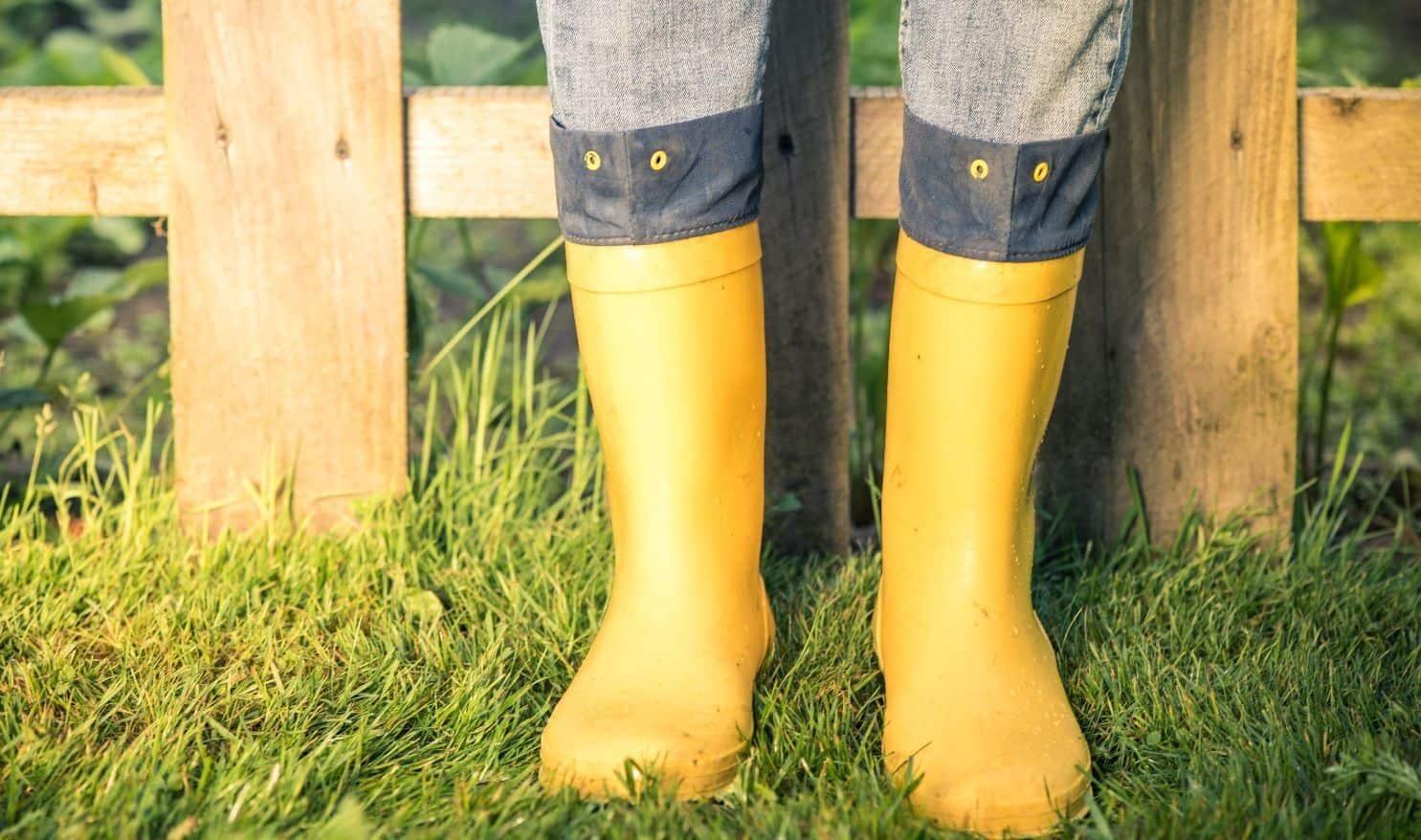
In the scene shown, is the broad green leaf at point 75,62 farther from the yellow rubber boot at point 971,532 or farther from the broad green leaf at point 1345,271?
the broad green leaf at point 1345,271

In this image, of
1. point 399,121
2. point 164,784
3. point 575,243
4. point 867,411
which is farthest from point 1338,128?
point 164,784

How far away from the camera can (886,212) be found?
1567 millimetres

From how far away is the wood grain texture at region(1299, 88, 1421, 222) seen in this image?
1.54 meters

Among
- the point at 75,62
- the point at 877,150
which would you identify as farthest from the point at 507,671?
the point at 75,62

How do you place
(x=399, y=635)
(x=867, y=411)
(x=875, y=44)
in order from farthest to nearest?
1. (x=875, y=44)
2. (x=867, y=411)
3. (x=399, y=635)

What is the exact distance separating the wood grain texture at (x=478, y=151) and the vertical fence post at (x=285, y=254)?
3cm

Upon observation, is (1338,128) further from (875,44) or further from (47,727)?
(47,727)

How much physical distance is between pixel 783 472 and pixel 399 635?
1.67ft

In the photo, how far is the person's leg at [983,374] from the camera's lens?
1071 mm

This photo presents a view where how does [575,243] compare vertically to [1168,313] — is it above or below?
above

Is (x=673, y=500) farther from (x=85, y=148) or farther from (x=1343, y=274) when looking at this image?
(x=1343, y=274)

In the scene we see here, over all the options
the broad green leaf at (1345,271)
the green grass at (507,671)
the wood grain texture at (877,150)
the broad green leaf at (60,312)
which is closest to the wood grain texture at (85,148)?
the broad green leaf at (60,312)

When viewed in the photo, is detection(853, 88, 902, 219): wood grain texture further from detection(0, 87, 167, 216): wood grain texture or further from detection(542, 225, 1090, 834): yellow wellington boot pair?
detection(0, 87, 167, 216): wood grain texture

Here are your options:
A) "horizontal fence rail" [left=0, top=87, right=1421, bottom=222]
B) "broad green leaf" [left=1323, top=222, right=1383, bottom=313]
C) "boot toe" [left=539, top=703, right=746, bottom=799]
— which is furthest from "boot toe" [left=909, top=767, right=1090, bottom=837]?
"broad green leaf" [left=1323, top=222, right=1383, bottom=313]
